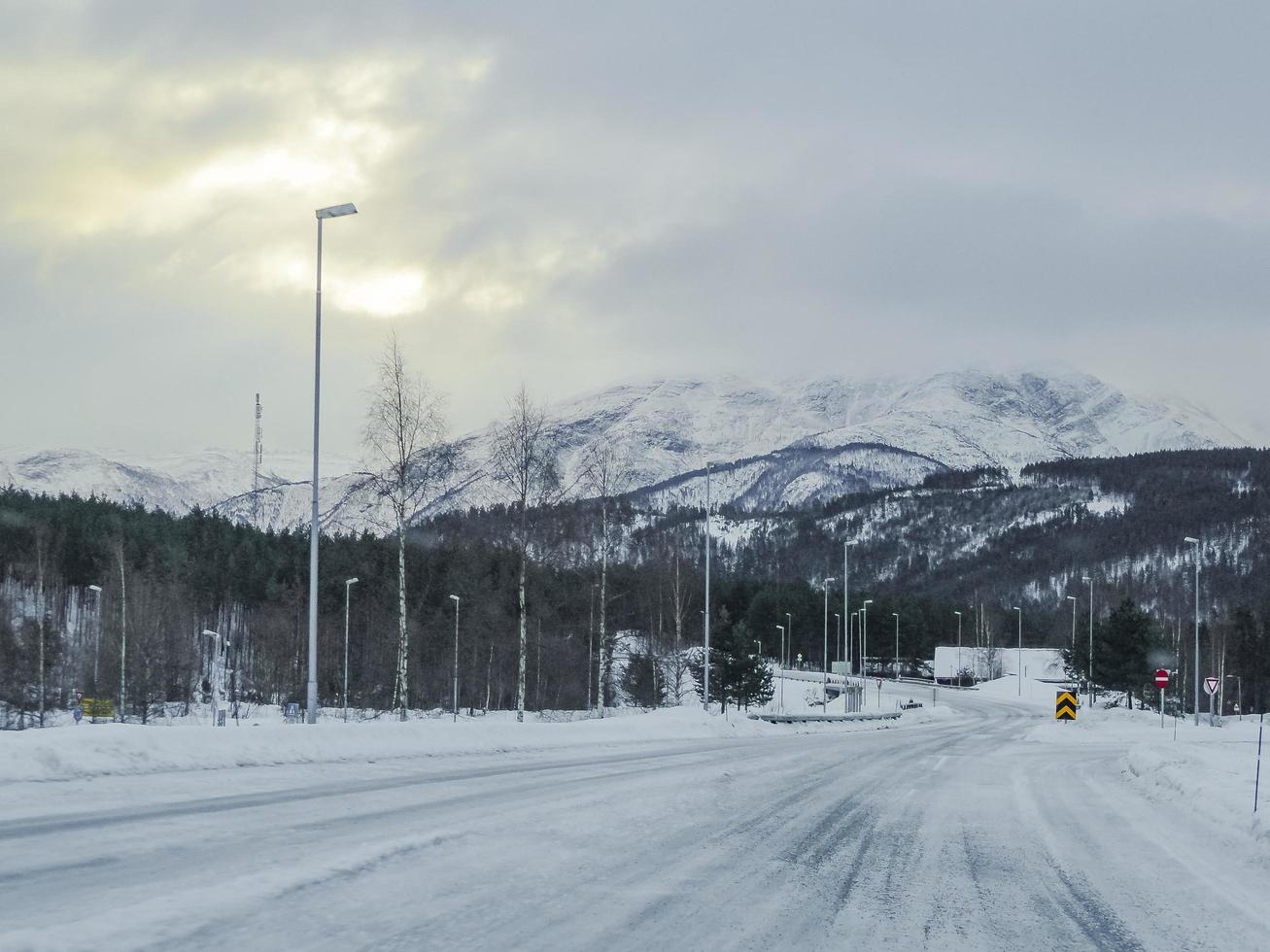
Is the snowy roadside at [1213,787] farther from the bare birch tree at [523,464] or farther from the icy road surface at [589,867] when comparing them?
the bare birch tree at [523,464]

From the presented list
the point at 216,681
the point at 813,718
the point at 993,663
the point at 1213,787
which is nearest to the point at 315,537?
the point at 1213,787

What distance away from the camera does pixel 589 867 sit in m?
9.20

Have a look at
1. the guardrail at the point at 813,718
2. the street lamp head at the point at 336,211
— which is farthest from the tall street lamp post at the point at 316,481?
the guardrail at the point at 813,718

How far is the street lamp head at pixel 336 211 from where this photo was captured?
78.6 ft

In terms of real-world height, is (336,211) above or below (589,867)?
above

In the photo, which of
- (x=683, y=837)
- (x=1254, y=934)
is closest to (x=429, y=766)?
(x=683, y=837)

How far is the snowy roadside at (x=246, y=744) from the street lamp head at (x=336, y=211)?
10.7 meters

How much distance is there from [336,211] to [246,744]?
11.7 m

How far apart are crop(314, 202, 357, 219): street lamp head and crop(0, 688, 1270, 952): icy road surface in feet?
39.9

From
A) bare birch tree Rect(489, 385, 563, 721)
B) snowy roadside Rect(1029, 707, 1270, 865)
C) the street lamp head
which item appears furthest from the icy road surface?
bare birch tree Rect(489, 385, 563, 721)

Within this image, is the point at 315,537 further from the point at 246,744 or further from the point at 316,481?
the point at 246,744

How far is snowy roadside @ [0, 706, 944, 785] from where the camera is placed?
14.7m

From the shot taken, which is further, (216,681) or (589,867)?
(216,681)

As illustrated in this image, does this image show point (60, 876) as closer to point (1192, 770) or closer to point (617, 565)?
point (1192, 770)
